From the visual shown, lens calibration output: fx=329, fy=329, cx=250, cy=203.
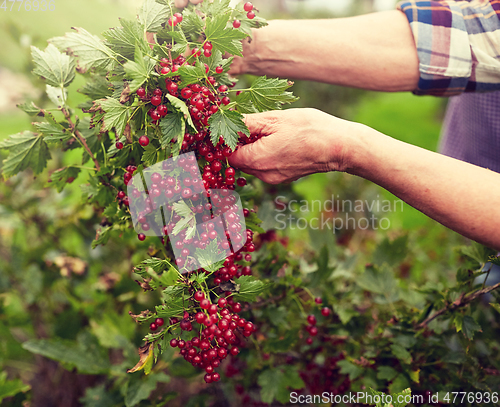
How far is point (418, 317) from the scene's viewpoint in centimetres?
145

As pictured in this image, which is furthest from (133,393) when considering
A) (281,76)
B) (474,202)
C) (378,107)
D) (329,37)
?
(378,107)

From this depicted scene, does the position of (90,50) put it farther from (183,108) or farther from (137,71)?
(183,108)

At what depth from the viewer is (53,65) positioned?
1.11 m

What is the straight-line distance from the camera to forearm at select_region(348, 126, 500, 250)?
3.38ft

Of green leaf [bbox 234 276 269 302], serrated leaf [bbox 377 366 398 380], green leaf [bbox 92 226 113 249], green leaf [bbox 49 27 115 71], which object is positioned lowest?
serrated leaf [bbox 377 366 398 380]

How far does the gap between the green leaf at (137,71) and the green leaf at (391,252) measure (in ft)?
5.04

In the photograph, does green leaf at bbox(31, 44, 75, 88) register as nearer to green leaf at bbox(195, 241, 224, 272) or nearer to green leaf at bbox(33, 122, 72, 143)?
green leaf at bbox(33, 122, 72, 143)

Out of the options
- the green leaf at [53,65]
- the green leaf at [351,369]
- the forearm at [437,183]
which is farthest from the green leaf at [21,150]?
the green leaf at [351,369]

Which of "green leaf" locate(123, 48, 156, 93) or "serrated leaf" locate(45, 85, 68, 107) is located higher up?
"green leaf" locate(123, 48, 156, 93)

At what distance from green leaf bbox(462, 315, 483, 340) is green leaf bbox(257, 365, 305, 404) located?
0.69m

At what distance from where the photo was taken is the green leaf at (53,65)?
110 cm

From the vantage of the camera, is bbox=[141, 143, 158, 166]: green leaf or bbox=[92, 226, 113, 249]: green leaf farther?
bbox=[92, 226, 113, 249]: green leaf

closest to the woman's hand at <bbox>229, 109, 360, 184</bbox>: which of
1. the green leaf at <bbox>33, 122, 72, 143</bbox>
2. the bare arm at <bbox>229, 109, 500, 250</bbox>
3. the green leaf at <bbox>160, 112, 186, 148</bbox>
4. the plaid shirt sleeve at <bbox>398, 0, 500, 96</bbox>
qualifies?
the bare arm at <bbox>229, 109, 500, 250</bbox>

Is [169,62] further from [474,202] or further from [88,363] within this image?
[88,363]
